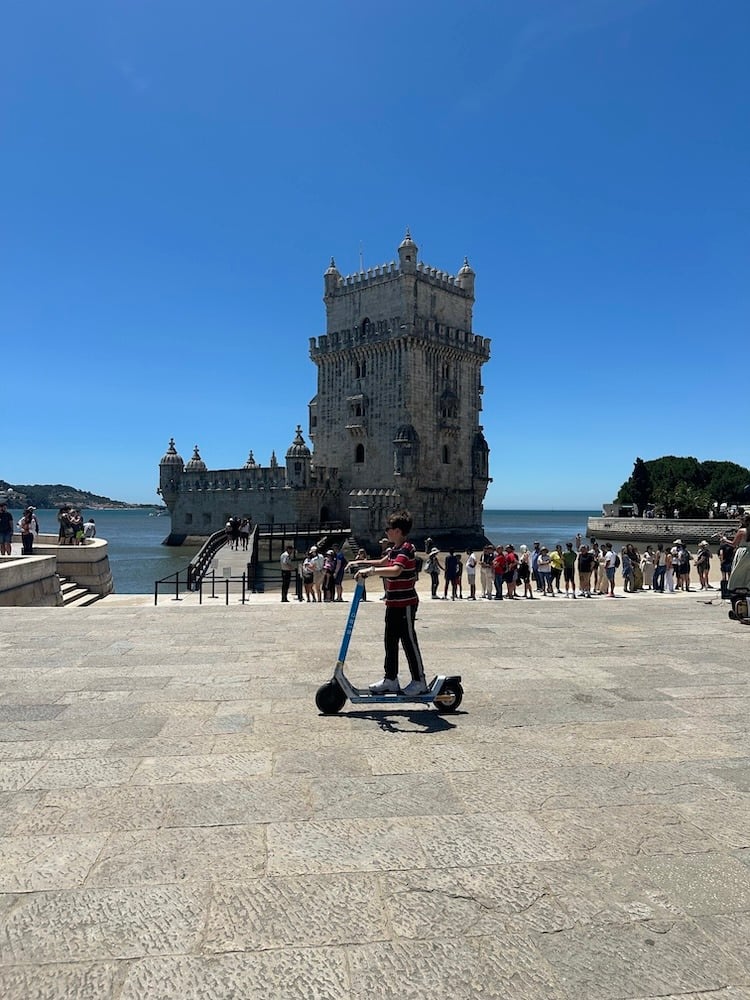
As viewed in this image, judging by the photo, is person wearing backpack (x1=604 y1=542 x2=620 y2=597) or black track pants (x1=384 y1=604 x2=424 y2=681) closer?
black track pants (x1=384 y1=604 x2=424 y2=681)

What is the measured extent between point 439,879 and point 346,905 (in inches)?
→ 18.9

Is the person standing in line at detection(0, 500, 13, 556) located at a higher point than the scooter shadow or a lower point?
higher

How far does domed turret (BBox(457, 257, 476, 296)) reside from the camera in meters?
46.6

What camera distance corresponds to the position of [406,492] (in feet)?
137

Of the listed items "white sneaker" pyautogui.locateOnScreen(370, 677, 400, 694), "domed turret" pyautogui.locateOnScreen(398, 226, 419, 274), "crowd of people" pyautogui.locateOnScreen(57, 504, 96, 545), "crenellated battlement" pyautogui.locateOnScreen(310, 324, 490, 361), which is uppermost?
"domed turret" pyautogui.locateOnScreen(398, 226, 419, 274)

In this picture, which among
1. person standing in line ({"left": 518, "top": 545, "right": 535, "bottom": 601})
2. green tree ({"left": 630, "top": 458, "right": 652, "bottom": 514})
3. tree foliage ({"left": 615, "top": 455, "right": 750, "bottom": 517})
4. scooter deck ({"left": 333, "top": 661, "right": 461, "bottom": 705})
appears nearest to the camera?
scooter deck ({"left": 333, "top": 661, "right": 461, "bottom": 705})

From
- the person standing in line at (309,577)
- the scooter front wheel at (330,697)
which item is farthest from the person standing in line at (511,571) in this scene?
the scooter front wheel at (330,697)

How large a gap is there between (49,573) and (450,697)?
1190cm

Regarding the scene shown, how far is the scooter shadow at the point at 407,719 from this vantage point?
5.18 m

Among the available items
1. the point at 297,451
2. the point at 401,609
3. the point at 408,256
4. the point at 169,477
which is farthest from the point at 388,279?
the point at 401,609

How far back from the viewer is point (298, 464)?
4547 cm

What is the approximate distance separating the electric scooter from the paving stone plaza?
0.54 ft

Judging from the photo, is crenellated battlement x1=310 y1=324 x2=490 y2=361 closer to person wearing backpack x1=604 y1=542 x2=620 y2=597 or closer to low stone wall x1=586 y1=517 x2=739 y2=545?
low stone wall x1=586 y1=517 x2=739 y2=545

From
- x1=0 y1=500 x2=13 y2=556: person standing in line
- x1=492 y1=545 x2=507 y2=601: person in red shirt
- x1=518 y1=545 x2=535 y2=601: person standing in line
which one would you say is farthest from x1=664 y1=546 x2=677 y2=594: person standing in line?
x1=0 y1=500 x2=13 y2=556: person standing in line
